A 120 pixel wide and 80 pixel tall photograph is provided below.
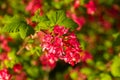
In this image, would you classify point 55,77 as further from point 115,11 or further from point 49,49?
point 49,49

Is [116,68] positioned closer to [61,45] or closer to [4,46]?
[61,45]

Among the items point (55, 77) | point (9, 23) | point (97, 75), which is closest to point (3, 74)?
point (9, 23)

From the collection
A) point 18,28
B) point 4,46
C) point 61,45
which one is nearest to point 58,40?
point 61,45

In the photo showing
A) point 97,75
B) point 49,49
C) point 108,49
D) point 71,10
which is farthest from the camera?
point 108,49

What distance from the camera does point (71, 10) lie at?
5.34 m

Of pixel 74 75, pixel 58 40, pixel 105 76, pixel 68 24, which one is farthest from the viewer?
pixel 74 75

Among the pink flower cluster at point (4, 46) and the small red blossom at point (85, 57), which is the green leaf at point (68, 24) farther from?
the small red blossom at point (85, 57)

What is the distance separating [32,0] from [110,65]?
1677mm

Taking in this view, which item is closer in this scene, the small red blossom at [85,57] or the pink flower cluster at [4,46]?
the pink flower cluster at [4,46]

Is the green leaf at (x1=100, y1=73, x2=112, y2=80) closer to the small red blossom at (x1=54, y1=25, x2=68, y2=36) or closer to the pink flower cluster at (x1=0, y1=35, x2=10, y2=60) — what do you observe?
the small red blossom at (x1=54, y1=25, x2=68, y2=36)

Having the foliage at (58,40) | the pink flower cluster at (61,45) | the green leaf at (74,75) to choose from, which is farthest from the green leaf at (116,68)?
the pink flower cluster at (61,45)

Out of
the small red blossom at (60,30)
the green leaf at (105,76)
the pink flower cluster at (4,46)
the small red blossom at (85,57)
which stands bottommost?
the small red blossom at (85,57)

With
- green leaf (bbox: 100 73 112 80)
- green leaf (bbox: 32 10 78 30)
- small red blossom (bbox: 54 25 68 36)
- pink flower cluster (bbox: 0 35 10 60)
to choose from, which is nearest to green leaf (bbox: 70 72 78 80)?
green leaf (bbox: 100 73 112 80)

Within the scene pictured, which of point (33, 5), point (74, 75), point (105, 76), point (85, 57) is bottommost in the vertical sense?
point (74, 75)
